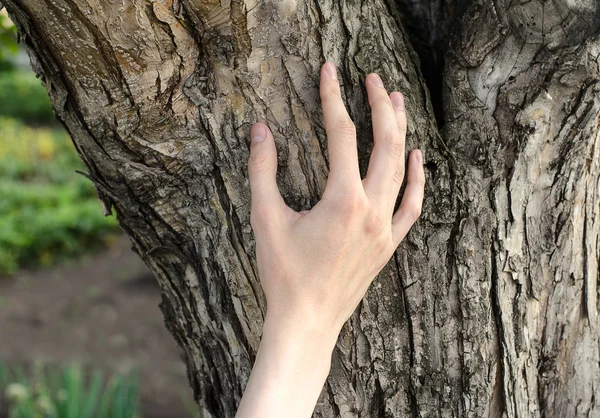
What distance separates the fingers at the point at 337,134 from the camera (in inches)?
46.3

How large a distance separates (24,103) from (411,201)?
1119cm

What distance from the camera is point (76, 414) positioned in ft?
9.96

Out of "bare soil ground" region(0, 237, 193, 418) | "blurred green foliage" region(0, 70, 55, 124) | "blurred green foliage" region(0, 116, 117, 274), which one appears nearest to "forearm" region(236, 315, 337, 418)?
"bare soil ground" region(0, 237, 193, 418)

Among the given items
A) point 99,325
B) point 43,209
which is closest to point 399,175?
point 99,325

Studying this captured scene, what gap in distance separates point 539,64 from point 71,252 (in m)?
6.40

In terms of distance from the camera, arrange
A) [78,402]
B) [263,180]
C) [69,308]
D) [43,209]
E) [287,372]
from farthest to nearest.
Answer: [43,209] < [69,308] < [78,402] < [263,180] < [287,372]

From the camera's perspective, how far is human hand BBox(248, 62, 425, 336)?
1.16 m

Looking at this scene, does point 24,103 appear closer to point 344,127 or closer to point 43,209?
point 43,209

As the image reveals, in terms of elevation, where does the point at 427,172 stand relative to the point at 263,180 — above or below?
above

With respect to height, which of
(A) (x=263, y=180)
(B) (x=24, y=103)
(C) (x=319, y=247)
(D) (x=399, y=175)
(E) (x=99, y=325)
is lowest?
(C) (x=319, y=247)

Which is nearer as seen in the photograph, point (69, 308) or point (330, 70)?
point (330, 70)

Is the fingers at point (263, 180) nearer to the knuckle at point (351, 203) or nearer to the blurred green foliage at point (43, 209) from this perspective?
the knuckle at point (351, 203)

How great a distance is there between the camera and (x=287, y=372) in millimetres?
1118

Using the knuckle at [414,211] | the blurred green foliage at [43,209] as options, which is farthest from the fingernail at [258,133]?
the blurred green foliage at [43,209]
